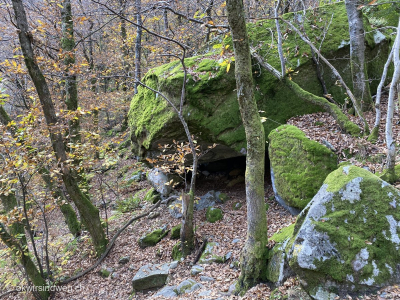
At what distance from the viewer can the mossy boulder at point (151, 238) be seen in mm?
7398

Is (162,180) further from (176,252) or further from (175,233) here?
(176,252)

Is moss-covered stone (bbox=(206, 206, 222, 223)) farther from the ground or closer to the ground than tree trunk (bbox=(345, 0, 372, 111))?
closer to the ground

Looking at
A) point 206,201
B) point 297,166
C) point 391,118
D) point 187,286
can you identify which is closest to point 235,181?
point 206,201

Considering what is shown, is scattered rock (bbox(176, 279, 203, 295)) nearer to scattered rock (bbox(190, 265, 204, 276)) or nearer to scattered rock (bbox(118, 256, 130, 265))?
scattered rock (bbox(190, 265, 204, 276))

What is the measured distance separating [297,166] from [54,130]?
19.0 ft

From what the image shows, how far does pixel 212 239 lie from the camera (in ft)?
21.4

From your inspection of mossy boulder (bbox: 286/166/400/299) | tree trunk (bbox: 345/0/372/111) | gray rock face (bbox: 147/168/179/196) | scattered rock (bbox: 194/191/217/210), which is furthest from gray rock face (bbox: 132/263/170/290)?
tree trunk (bbox: 345/0/372/111)

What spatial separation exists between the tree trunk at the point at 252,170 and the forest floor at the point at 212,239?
32 cm

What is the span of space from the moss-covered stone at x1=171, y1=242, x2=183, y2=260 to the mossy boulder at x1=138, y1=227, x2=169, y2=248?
103 centimetres

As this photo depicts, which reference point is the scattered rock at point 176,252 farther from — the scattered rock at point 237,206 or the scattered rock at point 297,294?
the scattered rock at point 297,294

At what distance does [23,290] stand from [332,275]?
24.0 feet

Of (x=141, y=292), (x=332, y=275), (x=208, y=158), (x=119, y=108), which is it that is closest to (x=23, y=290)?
(x=141, y=292)

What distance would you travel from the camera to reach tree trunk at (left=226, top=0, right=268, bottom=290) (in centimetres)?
404

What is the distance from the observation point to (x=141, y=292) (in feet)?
19.1
